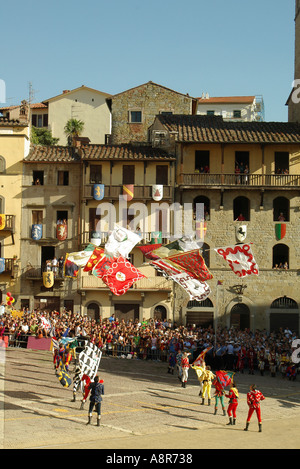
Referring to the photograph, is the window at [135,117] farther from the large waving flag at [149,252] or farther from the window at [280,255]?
the large waving flag at [149,252]

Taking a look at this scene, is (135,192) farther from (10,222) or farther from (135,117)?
(135,117)

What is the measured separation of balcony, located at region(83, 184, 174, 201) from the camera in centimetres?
4953

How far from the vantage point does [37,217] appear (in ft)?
166

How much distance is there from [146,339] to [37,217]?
1548 cm

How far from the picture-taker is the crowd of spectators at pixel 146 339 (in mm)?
37062

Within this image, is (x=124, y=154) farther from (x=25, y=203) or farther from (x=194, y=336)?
(x=194, y=336)

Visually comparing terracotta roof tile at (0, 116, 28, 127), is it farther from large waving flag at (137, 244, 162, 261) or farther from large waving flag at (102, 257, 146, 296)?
large waving flag at (102, 257, 146, 296)

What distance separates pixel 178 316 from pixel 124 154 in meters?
12.2

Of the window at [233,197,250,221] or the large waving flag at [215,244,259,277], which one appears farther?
the window at [233,197,250,221]

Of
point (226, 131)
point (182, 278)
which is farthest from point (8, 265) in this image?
point (182, 278)

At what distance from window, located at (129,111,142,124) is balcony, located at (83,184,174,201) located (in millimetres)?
14124

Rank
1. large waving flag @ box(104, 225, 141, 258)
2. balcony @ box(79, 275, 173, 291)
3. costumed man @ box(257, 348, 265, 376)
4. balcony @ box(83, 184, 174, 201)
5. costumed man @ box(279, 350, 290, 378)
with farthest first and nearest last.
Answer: balcony @ box(83, 184, 174, 201)
balcony @ box(79, 275, 173, 291)
costumed man @ box(257, 348, 265, 376)
costumed man @ box(279, 350, 290, 378)
large waving flag @ box(104, 225, 141, 258)

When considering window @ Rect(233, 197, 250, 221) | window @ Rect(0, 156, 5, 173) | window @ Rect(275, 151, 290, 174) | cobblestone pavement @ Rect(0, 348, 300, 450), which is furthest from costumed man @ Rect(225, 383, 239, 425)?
window @ Rect(0, 156, 5, 173)
